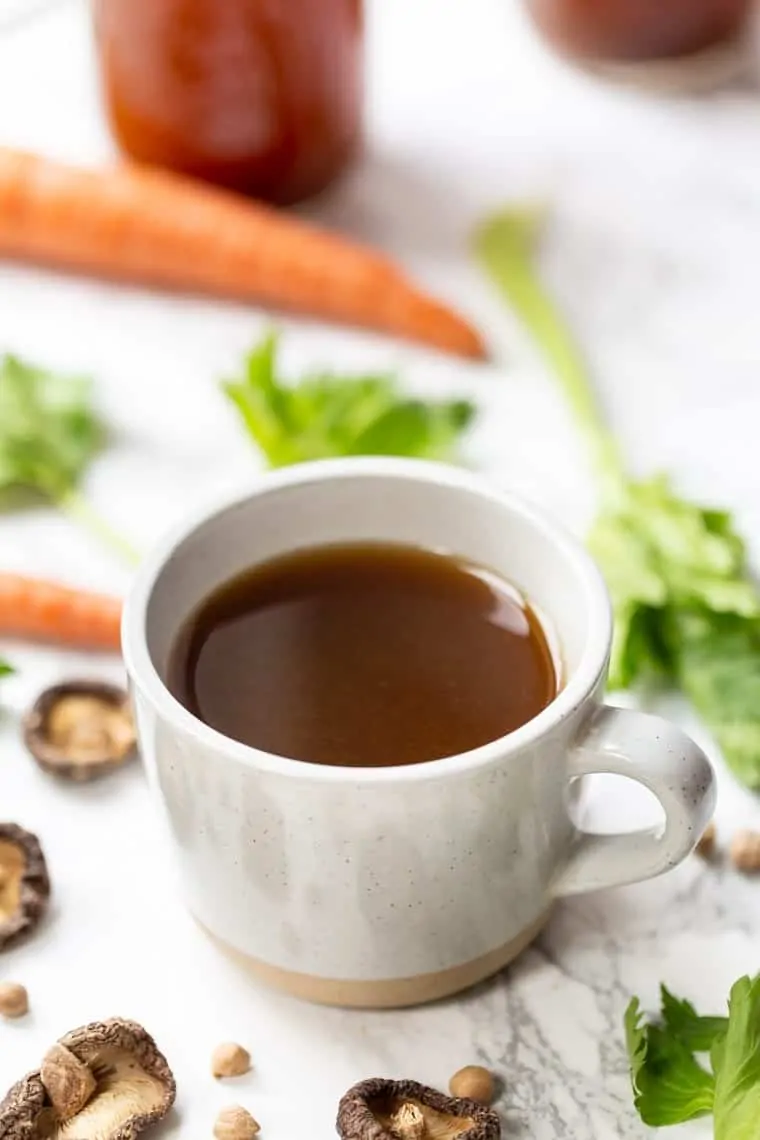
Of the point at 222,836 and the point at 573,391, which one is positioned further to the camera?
the point at 573,391

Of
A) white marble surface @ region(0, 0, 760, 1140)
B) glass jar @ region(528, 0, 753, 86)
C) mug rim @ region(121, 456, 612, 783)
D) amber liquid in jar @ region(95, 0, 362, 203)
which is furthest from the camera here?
glass jar @ region(528, 0, 753, 86)

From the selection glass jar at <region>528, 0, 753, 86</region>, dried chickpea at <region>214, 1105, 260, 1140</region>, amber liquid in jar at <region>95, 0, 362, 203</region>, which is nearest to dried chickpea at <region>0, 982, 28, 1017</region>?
dried chickpea at <region>214, 1105, 260, 1140</region>

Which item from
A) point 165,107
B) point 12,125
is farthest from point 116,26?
point 12,125

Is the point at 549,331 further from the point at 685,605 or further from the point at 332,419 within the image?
the point at 685,605

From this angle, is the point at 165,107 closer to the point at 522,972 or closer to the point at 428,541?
the point at 428,541

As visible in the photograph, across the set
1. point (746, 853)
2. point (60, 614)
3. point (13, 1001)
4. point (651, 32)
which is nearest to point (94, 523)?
point (60, 614)

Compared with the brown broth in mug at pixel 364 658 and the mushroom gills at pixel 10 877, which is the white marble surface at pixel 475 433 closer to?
the mushroom gills at pixel 10 877

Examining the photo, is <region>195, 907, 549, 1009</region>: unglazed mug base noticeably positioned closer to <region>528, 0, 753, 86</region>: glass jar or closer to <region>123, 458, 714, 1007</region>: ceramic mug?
<region>123, 458, 714, 1007</region>: ceramic mug
